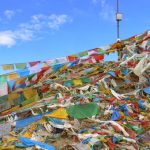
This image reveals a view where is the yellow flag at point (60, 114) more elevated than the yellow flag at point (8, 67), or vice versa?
the yellow flag at point (8, 67)

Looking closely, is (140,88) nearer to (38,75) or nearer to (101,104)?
(101,104)

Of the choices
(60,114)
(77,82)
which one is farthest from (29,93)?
(60,114)

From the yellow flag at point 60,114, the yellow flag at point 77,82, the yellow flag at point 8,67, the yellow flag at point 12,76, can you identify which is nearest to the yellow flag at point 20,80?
the yellow flag at point 12,76

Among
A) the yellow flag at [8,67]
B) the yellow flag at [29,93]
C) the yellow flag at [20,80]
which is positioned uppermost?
the yellow flag at [8,67]

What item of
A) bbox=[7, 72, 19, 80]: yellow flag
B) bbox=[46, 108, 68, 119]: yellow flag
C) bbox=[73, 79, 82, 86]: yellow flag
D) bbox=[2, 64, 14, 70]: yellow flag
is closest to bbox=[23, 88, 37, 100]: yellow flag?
bbox=[7, 72, 19, 80]: yellow flag

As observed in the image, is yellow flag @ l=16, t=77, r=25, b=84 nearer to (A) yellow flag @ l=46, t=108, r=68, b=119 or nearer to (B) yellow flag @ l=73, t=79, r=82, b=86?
(B) yellow flag @ l=73, t=79, r=82, b=86

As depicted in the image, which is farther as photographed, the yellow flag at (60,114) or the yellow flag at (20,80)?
the yellow flag at (20,80)

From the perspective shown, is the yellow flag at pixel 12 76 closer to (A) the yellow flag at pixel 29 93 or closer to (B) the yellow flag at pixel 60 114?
(A) the yellow flag at pixel 29 93

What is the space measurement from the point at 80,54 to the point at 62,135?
37.7 feet

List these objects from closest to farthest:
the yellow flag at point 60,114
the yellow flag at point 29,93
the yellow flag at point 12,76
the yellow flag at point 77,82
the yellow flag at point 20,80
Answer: the yellow flag at point 60,114
the yellow flag at point 77,82
the yellow flag at point 29,93
the yellow flag at point 12,76
the yellow flag at point 20,80

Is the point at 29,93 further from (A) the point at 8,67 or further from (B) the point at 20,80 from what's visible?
(A) the point at 8,67

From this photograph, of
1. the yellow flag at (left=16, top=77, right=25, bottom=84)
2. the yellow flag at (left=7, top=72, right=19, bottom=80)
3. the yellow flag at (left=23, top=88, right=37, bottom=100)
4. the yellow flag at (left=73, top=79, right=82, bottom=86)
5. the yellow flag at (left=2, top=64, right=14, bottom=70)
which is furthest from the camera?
the yellow flag at (left=2, top=64, right=14, bottom=70)

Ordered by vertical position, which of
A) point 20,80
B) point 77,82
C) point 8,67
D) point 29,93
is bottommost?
point 29,93

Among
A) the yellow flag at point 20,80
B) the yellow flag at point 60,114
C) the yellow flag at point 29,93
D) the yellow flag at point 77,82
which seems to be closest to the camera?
the yellow flag at point 60,114
